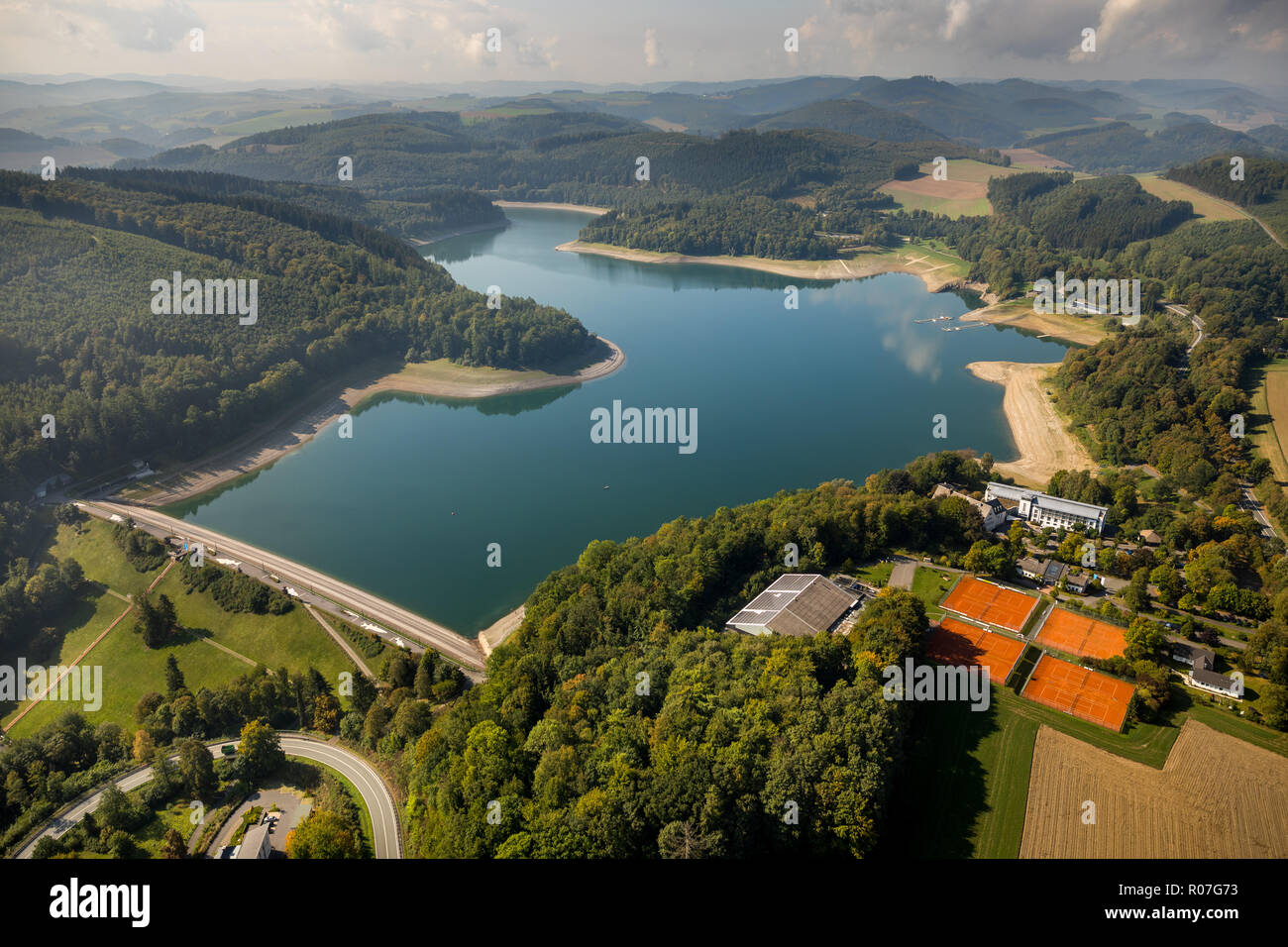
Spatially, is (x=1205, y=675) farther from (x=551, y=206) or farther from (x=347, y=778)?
(x=551, y=206)

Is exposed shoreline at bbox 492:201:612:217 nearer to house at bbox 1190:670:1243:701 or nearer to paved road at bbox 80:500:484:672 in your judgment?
paved road at bbox 80:500:484:672

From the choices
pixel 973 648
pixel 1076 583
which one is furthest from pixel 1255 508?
pixel 973 648

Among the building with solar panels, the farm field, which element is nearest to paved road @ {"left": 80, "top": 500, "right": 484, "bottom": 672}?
the building with solar panels

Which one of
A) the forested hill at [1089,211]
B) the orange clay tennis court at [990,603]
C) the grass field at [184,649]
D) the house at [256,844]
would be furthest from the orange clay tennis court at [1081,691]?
the forested hill at [1089,211]

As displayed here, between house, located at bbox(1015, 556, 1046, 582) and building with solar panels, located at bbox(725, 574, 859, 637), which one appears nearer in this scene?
building with solar panels, located at bbox(725, 574, 859, 637)

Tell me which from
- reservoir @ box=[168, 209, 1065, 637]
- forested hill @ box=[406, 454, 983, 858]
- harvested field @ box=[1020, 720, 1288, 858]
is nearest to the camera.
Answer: forested hill @ box=[406, 454, 983, 858]

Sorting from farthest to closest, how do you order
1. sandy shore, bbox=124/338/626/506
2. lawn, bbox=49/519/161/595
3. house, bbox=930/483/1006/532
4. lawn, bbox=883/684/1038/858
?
1. sandy shore, bbox=124/338/626/506
2. lawn, bbox=49/519/161/595
3. house, bbox=930/483/1006/532
4. lawn, bbox=883/684/1038/858

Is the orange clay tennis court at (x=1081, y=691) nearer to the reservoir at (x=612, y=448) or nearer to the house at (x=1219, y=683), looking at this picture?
the house at (x=1219, y=683)
